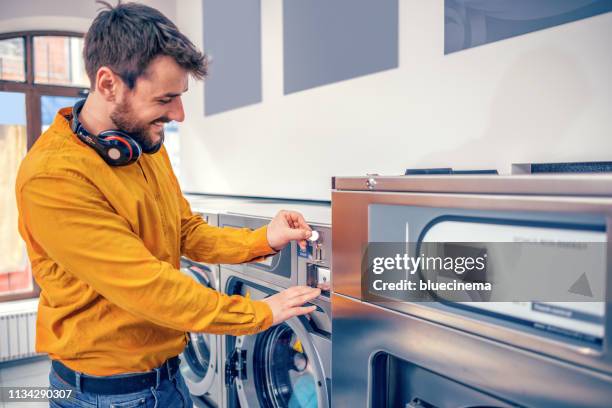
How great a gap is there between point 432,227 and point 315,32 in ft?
4.71

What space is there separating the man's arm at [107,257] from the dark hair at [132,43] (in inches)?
12.2

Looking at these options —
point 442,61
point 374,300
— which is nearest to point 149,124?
point 374,300

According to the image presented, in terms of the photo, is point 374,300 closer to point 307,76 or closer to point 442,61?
point 442,61

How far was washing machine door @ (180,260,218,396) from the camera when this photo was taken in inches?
79.8

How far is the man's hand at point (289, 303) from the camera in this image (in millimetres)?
1148

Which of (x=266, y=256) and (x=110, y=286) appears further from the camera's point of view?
(x=266, y=256)

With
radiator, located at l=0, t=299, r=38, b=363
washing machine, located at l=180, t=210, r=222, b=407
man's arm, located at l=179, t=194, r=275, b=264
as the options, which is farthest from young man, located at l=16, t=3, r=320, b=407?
radiator, located at l=0, t=299, r=38, b=363

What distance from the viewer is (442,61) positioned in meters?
1.52

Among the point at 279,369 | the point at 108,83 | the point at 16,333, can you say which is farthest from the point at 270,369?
the point at 16,333

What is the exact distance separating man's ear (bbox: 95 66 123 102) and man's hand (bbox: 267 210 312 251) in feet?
1.84

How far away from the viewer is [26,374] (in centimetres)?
338

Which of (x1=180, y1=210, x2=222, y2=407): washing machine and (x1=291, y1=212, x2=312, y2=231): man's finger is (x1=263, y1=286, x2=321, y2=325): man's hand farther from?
(x1=180, y1=210, x2=222, y2=407): washing machine

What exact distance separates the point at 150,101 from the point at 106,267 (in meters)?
0.44

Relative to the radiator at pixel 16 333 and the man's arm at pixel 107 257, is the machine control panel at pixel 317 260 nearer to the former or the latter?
the man's arm at pixel 107 257
